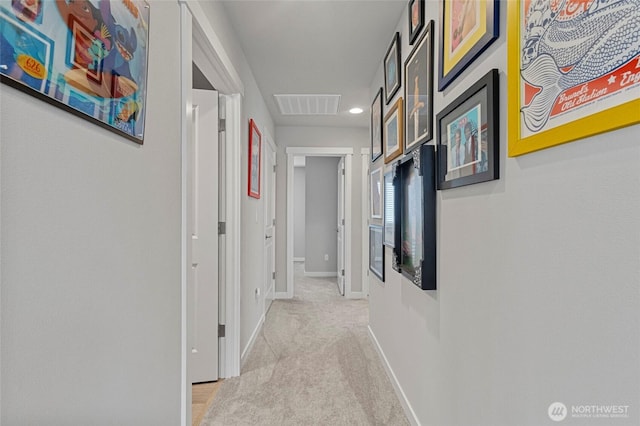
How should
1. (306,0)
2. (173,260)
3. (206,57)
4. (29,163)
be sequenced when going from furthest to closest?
(306,0) → (206,57) → (173,260) → (29,163)

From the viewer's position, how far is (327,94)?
11.8 feet

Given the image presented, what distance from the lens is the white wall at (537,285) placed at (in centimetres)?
68

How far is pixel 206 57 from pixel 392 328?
205 centimetres

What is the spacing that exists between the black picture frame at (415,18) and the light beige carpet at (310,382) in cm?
214

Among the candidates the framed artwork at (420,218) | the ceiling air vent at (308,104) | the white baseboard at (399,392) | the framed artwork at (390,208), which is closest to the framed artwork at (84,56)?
the framed artwork at (420,218)

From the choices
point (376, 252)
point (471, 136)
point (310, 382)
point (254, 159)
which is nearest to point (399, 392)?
point (310, 382)

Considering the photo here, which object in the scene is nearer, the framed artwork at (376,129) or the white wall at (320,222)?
the framed artwork at (376,129)

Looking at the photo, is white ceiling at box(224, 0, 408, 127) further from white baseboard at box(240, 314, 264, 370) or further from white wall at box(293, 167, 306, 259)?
white wall at box(293, 167, 306, 259)

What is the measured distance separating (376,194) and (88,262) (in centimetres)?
242

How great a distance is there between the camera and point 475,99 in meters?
1.23

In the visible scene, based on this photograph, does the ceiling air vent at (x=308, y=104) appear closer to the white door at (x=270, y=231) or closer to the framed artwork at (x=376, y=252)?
the white door at (x=270, y=231)

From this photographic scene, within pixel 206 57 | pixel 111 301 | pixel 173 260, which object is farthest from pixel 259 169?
pixel 111 301

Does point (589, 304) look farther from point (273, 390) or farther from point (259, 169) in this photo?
point (259, 169)

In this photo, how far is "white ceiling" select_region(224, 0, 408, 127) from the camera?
2.12m
